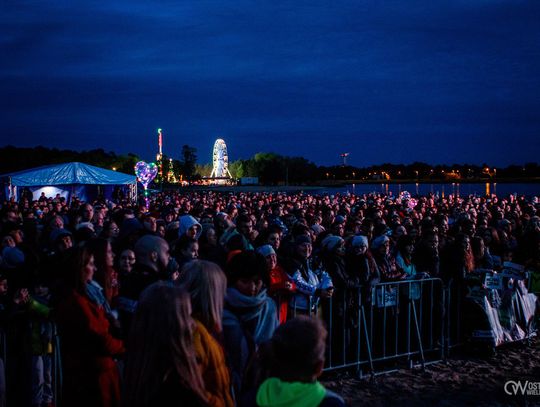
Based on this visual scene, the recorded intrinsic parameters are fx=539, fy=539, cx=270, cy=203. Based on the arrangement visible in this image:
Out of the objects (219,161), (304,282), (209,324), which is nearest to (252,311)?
(209,324)

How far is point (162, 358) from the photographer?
2.48m

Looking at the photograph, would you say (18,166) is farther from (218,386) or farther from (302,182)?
(218,386)

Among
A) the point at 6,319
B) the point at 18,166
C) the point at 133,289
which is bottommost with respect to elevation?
the point at 6,319

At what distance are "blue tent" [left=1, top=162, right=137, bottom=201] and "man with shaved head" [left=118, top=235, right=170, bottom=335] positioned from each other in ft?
87.0

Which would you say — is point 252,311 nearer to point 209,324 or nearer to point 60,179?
point 209,324

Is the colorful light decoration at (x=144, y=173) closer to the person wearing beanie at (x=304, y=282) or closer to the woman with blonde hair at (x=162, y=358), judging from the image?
the person wearing beanie at (x=304, y=282)

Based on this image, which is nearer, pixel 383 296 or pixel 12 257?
pixel 383 296

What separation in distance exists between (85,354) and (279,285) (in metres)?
2.90

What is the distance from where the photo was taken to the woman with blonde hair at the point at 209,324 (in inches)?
108

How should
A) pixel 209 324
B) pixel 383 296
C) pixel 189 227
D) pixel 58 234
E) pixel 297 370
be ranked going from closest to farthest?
Result: 1. pixel 297 370
2. pixel 209 324
3. pixel 383 296
4. pixel 58 234
5. pixel 189 227

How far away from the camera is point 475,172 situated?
158 meters

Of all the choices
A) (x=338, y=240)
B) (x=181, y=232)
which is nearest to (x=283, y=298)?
(x=338, y=240)

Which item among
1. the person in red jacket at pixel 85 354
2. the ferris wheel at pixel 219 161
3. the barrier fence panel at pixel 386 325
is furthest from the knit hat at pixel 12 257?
the ferris wheel at pixel 219 161

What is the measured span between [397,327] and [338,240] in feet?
4.51
